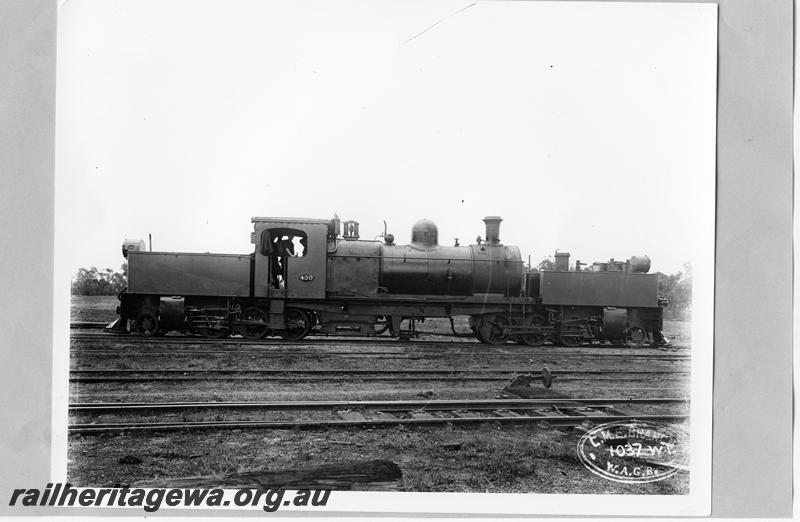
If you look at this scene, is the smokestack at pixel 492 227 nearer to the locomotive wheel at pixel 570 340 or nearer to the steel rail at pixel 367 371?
the steel rail at pixel 367 371

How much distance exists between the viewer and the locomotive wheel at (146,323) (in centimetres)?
883

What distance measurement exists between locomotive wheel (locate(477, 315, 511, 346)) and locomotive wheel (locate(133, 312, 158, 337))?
17.7 feet

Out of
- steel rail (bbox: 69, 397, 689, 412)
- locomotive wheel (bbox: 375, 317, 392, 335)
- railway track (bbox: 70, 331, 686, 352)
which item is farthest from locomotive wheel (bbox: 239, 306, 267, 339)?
steel rail (bbox: 69, 397, 689, 412)

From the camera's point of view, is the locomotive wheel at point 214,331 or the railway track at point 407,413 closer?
the railway track at point 407,413

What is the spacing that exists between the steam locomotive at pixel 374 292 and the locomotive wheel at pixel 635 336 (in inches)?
0.7

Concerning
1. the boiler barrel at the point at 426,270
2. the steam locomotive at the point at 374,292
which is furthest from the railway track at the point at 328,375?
the boiler barrel at the point at 426,270

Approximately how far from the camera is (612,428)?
578 centimetres

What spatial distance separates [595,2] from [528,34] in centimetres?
73

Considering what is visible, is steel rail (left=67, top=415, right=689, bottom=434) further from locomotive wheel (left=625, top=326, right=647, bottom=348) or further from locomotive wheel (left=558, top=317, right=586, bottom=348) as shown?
locomotive wheel (left=625, top=326, right=647, bottom=348)

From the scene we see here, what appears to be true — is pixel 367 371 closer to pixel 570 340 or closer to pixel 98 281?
pixel 98 281

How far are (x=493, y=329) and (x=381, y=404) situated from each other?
13.4ft

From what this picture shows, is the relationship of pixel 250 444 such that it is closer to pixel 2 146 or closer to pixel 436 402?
pixel 436 402

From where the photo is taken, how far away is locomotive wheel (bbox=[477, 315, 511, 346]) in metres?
9.49

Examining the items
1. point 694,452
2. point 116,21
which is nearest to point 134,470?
point 116,21
